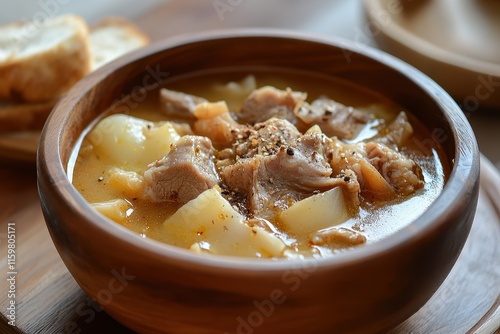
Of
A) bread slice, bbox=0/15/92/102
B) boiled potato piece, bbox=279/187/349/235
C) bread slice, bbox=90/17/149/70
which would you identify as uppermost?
boiled potato piece, bbox=279/187/349/235

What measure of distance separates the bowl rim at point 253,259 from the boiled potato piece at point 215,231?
0.19m

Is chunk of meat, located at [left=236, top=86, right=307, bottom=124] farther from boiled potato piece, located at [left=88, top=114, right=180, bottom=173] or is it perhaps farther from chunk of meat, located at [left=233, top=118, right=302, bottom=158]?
boiled potato piece, located at [left=88, top=114, right=180, bottom=173]

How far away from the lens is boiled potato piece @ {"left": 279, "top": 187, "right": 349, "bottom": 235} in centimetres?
209

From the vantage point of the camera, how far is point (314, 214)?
2107 millimetres

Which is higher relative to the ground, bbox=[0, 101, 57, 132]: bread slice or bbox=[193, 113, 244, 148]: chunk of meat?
bbox=[193, 113, 244, 148]: chunk of meat

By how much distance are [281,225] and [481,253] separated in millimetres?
863

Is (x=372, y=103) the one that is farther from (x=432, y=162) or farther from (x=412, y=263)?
(x=412, y=263)

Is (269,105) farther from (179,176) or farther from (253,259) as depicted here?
(253,259)

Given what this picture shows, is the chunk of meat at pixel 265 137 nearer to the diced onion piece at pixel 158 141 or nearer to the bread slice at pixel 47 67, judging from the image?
the diced onion piece at pixel 158 141

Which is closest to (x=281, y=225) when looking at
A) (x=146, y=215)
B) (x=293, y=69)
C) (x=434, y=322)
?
(x=146, y=215)

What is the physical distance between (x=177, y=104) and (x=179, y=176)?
612 millimetres

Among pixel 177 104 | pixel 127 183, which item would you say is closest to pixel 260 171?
pixel 127 183

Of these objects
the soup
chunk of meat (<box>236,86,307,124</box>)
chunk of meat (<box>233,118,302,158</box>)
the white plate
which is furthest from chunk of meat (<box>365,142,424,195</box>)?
the white plate

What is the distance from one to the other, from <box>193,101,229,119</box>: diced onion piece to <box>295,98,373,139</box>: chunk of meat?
308 millimetres
